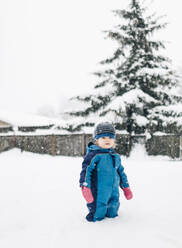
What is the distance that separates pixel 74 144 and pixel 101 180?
983cm

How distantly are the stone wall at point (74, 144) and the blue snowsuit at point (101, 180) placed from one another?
8.86 meters

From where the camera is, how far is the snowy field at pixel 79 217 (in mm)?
2541

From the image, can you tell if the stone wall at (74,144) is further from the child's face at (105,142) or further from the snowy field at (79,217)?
the child's face at (105,142)

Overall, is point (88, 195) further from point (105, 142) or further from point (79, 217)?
point (105, 142)

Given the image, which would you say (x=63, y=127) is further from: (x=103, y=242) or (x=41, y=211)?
(x=103, y=242)

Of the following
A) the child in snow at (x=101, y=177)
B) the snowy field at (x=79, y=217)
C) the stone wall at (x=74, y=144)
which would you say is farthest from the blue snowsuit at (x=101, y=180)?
the stone wall at (x=74, y=144)

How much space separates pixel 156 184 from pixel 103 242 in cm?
320

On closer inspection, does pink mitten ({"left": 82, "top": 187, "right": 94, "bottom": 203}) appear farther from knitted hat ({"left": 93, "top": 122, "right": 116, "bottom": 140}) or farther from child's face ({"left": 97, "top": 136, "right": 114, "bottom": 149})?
knitted hat ({"left": 93, "top": 122, "right": 116, "bottom": 140})

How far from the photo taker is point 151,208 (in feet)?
12.2

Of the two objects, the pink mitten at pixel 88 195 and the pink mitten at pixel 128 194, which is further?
the pink mitten at pixel 128 194

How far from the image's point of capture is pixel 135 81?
41.0ft

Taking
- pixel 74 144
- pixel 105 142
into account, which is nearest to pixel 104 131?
pixel 105 142

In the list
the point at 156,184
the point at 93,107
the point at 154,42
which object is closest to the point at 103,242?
the point at 156,184

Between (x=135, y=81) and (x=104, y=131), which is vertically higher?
(x=135, y=81)
